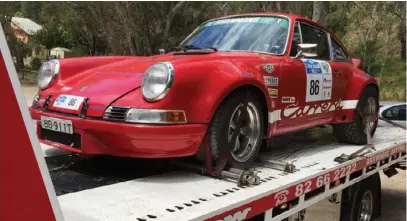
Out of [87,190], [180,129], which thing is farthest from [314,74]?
[87,190]

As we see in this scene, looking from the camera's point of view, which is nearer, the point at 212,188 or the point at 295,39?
the point at 212,188

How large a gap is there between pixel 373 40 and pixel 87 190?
26104mm

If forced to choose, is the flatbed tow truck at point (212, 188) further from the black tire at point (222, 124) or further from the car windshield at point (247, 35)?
the car windshield at point (247, 35)

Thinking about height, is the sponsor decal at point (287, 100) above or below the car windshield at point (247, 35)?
below

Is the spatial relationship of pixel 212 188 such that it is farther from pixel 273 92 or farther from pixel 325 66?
pixel 325 66

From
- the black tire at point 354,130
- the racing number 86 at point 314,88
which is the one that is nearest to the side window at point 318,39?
the racing number 86 at point 314,88

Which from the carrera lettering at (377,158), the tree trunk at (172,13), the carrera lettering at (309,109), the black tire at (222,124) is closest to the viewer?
the black tire at (222,124)

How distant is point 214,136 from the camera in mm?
3037

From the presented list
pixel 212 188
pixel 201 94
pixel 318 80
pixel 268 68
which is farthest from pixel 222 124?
pixel 318 80

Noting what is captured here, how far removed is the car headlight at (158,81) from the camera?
2.78m

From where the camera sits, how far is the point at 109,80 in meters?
3.15

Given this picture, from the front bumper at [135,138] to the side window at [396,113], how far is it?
8.30 m

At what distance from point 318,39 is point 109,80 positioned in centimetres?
245

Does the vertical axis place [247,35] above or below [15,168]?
above
